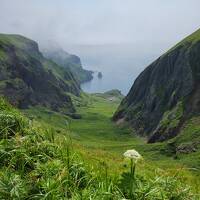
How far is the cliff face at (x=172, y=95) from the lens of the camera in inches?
5576

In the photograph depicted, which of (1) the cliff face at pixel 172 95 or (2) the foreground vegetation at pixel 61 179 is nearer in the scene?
(2) the foreground vegetation at pixel 61 179

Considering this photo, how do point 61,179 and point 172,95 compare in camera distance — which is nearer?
point 61,179

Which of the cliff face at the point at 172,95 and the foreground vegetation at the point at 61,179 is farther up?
the foreground vegetation at the point at 61,179

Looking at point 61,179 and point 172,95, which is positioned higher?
point 61,179

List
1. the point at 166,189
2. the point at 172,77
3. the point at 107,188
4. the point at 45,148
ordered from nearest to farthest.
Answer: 1. the point at 107,188
2. the point at 166,189
3. the point at 45,148
4. the point at 172,77

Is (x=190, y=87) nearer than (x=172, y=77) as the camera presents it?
Yes

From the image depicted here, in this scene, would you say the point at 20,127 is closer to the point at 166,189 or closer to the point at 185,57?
the point at 166,189

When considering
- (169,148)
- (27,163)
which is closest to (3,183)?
(27,163)

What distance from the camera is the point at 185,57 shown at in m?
167

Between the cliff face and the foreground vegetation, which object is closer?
the foreground vegetation

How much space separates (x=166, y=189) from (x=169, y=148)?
10986 centimetres

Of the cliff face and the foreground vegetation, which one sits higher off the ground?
the foreground vegetation

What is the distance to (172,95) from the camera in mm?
164125

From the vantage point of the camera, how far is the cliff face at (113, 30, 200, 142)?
142m
